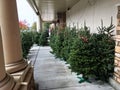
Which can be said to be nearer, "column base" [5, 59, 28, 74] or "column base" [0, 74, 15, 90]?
"column base" [0, 74, 15, 90]

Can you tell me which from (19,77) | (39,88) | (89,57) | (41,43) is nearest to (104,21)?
(89,57)

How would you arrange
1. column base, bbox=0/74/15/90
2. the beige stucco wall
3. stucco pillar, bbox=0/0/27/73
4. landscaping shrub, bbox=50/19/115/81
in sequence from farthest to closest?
1. the beige stucco wall
2. landscaping shrub, bbox=50/19/115/81
3. stucco pillar, bbox=0/0/27/73
4. column base, bbox=0/74/15/90

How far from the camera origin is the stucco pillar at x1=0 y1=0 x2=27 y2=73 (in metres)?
2.20

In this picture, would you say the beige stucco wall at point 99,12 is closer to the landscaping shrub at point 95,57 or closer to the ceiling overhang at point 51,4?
the landscaping shrub at point 95,57

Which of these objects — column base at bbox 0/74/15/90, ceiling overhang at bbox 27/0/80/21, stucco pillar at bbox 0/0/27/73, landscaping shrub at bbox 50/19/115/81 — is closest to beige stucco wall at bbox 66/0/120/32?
landscaping shrub at bbox 50/19/115/81

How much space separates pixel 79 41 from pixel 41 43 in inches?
393

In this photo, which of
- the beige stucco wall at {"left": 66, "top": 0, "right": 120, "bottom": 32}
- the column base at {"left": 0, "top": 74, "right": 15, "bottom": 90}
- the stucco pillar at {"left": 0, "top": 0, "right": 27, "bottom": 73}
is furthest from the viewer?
the beige stucco wall at {"left": 66, "top": 0, "right": 120, "bottom": 32}

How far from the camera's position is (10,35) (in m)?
2.27

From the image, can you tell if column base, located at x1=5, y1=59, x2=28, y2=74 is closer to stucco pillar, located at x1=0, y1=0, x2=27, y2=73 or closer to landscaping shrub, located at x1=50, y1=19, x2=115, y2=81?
stucco pillar, located at x1=0, y1=0, x2=27, y2=73

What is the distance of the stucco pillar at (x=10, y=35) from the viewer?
2195 mm

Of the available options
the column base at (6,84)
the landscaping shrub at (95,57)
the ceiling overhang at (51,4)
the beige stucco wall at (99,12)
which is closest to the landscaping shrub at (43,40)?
the ceiling overhang at (51,4)

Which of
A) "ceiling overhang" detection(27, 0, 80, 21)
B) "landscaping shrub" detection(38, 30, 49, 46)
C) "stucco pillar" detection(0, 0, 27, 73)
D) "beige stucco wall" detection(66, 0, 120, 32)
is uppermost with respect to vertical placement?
"ceiling overhang" detection(27, 0, 80, 21)

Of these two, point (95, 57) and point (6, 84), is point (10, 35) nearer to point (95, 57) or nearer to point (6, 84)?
point (6, 84)

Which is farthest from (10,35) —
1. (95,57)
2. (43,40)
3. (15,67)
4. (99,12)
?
(43,40)
